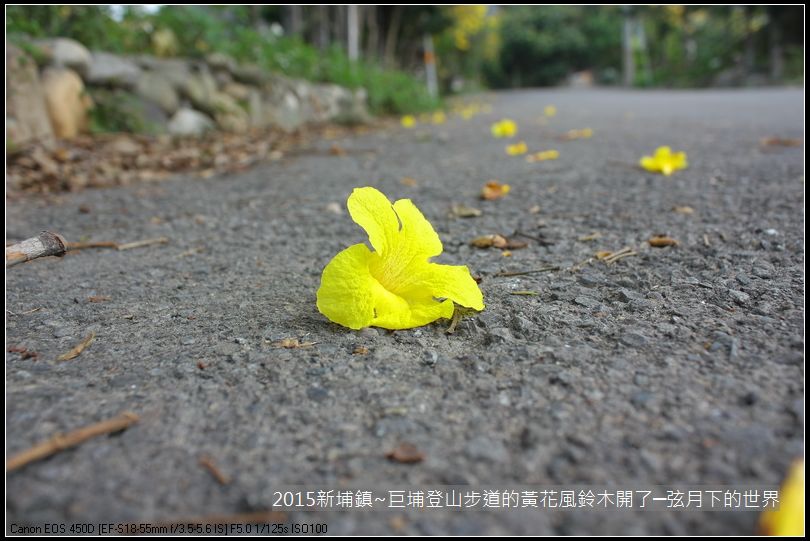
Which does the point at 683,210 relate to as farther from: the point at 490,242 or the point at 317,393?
the point at 317,393

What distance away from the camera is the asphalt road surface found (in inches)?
32.6

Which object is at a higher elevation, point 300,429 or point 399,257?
point 399,257

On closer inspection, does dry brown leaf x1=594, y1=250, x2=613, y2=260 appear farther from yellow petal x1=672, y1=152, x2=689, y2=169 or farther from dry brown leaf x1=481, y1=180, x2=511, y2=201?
yellow petal x1=672, y1=152, x2=689, y2=169

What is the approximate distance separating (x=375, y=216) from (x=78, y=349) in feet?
2.62

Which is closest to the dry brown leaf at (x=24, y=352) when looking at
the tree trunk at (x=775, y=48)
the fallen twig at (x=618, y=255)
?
the fallen twig at (x=618, y=255)

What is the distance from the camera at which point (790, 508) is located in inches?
26.4

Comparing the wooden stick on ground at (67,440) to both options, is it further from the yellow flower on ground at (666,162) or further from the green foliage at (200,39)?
the green foliage at (200,39)

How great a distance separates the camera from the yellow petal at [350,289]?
1.23 m

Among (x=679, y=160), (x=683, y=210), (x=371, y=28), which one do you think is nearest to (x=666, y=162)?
(x=679, y=160)

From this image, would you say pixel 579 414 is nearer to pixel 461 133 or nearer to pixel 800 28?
pixel 461 133

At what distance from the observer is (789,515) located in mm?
671

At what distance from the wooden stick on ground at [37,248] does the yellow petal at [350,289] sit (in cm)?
63

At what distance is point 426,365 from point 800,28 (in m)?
27.1

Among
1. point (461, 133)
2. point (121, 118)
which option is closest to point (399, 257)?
point (121, 118)
